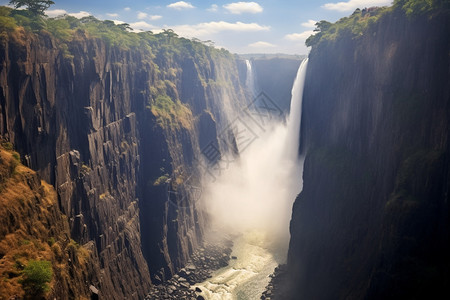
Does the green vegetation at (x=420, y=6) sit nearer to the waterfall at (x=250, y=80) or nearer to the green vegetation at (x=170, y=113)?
the green vegetation at (x=170, y=113)

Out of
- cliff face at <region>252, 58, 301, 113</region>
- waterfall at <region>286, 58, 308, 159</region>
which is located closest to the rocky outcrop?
waterfall at <region>286, 58, 308, 159</region>

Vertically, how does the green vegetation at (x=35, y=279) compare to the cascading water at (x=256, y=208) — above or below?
above

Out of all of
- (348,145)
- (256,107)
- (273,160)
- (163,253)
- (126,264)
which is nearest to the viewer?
(348,145)

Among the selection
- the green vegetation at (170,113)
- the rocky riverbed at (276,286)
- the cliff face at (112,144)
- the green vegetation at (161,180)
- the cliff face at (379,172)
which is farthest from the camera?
the green vegetation at (170,113)

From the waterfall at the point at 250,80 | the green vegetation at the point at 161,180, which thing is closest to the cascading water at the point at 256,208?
the green vegetation at the point at 161,180

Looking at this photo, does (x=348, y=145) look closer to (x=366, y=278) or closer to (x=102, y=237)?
(x=366, y=278)

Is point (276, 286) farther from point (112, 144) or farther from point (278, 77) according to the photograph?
point (278, 77)

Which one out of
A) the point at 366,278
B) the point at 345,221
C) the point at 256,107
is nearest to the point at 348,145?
the point at 345,221

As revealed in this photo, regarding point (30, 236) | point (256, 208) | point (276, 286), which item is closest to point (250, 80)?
point (256, 208)
